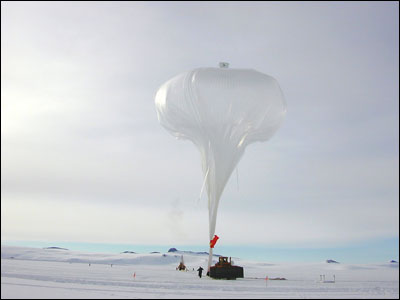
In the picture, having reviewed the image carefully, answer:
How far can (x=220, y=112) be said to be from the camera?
92.2 ft

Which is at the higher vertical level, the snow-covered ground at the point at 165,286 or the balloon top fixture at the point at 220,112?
the balloon top fixture at the point at 220,112

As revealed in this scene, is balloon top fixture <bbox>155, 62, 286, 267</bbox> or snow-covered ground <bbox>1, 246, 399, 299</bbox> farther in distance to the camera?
balloon top fixture <bbox>155, 62, 286, 267</bbox>

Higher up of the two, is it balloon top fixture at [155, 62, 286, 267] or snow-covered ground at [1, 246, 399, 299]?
balloon top fixture at [155, 62, 286, 267]

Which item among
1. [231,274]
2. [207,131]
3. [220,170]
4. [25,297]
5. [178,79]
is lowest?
[25,297]

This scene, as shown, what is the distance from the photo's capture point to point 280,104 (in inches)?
1143

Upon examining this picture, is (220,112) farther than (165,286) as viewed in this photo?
Yes

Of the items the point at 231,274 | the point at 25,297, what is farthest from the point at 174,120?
the point at 25,297

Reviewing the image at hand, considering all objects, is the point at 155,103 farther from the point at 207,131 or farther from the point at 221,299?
the point at 221,299

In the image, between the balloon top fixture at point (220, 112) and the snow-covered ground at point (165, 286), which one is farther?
the balloon top fixture at point (220, 112)

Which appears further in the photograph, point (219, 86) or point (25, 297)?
point (219, 86)

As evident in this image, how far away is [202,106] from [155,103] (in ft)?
16.9

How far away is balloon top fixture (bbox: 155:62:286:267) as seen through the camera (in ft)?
90.7

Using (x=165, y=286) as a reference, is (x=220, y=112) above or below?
above

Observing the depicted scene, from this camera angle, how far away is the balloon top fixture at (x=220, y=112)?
90.7 ft
